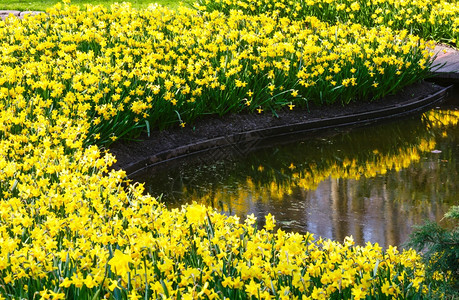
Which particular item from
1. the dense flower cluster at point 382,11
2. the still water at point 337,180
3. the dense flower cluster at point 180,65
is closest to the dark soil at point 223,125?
the dense flower cluster at point 180,65

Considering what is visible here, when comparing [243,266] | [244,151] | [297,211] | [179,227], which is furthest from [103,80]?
[243,266]

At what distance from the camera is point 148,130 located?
698cm

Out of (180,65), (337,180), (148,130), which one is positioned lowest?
(337,180)

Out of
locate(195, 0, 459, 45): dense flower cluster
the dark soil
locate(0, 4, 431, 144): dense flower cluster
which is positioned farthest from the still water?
locate(195, 0, 459, 45): dense flower cluster

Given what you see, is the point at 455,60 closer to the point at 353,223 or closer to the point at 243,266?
the point at 353,223

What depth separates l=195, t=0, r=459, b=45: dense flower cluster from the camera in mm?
11539

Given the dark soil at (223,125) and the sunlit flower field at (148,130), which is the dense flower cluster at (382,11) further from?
the dark soil at (223,125)

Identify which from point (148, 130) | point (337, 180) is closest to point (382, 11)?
point (337, 180)

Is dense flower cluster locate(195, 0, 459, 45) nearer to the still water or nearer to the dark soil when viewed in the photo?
the dark soil

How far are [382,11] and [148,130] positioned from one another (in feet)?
20.9

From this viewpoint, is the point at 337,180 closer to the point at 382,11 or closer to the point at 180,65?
the point at 180,65

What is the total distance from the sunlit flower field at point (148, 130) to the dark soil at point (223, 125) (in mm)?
114

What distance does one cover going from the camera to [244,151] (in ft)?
24.4

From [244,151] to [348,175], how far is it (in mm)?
1327
